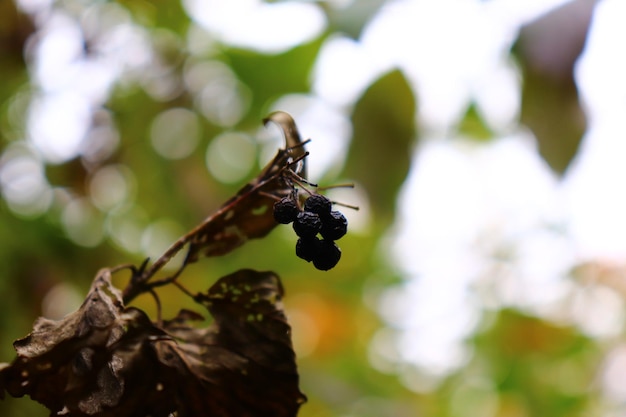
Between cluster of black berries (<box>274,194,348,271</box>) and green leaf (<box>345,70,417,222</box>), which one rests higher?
green leaf (<box>345,70,417,222</box>)

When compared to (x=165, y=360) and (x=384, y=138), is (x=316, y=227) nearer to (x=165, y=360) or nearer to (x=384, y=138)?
(x=165, y=360)

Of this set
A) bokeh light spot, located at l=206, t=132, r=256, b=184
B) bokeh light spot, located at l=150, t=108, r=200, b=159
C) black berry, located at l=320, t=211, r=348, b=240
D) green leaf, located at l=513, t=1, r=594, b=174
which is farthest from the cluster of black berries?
bokeh light spot, located at l=206, t=132, r=256, b=184

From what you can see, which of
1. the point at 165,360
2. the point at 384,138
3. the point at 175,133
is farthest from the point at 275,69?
the point at 165,360

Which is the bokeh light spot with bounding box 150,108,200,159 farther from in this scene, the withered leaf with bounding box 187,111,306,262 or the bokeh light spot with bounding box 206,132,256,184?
the withered leaf with bounding box 187,111,306,262

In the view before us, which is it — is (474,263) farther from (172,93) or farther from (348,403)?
(172,93)

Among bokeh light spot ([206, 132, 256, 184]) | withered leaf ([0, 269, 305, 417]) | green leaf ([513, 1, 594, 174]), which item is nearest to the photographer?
withered leaf ([0, 269, 305, 417])

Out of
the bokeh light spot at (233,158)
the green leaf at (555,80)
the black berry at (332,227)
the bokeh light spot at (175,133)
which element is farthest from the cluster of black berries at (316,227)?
the bokeh light spot at (233,158)

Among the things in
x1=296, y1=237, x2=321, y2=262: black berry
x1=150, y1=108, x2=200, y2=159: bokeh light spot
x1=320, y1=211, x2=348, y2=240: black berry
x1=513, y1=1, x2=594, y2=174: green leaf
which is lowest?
x1=296, y1=237, x2=321, y2=262: black berry
